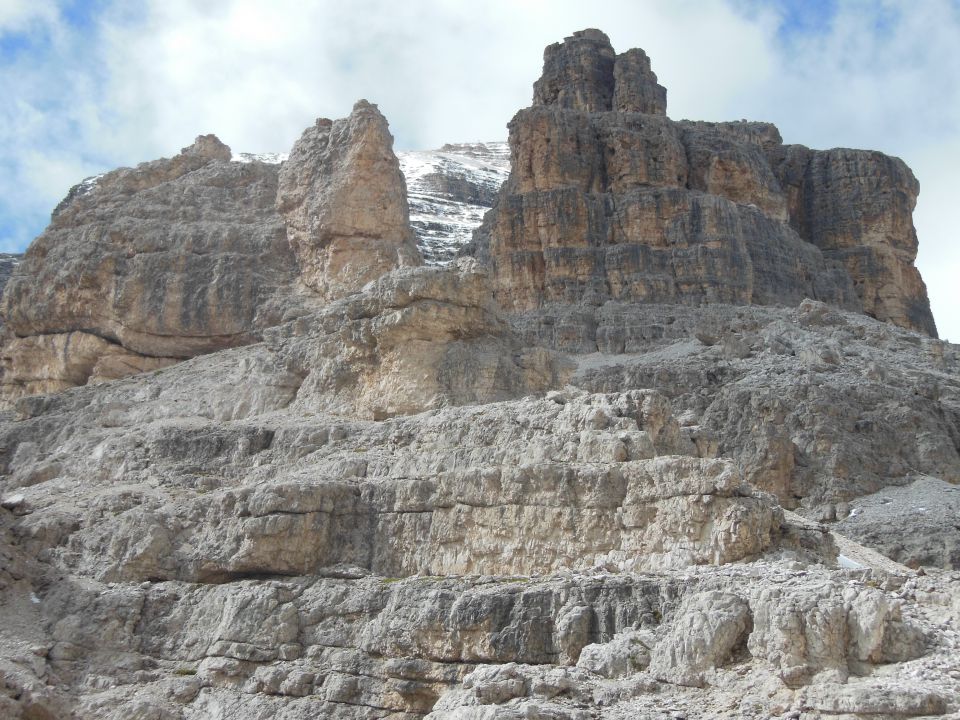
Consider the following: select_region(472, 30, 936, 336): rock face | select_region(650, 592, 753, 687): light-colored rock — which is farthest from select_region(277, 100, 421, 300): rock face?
select_region(650, 592, 753, 687): light-colored rock

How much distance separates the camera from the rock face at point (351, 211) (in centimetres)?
5653

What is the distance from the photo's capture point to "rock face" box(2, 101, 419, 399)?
189 ft

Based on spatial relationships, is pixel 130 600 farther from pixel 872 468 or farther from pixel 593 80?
pixel 593 80

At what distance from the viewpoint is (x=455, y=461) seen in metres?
32.5

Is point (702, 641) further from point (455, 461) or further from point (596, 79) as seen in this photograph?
point (596, 79)

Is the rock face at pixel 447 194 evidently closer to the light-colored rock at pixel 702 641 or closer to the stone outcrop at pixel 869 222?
the stone outcrop at pixel 869 222

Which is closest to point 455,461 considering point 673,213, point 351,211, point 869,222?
point 351,211

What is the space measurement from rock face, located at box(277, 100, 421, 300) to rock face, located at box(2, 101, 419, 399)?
62mm

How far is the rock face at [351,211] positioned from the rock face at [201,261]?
0.20 feet

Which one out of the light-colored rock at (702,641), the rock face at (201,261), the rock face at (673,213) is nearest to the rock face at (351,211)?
the rock face at (201,261)

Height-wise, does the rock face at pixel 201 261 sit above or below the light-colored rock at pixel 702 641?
above

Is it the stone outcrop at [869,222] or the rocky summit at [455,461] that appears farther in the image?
the stone outcrop at [869,222]

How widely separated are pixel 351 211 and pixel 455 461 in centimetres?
2712

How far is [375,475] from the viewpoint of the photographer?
3388 cm
